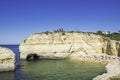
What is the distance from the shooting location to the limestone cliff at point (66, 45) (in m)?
63.1

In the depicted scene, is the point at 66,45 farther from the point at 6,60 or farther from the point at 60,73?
the point at 6,60

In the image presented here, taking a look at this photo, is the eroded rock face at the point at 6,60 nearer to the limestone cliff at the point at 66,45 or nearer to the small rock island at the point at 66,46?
the small rock island at the point at 66,46

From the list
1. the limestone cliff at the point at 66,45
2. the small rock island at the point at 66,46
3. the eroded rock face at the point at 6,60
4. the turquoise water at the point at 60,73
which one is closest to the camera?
the turquoise water at the point at 60,73

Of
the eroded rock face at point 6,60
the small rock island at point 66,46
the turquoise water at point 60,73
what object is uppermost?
the small rock island at point 66,46

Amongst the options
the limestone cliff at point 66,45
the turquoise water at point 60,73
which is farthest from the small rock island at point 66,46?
the turquoise water at point 60,73

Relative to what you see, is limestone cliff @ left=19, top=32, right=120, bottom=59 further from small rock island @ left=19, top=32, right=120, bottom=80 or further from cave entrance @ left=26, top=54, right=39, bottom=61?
cave entrance @ left=26, top=54, right=39, bottom=61

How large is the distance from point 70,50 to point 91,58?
10585 millimetres

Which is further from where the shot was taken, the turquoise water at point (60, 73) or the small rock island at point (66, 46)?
the small rock island at point (66, 46)

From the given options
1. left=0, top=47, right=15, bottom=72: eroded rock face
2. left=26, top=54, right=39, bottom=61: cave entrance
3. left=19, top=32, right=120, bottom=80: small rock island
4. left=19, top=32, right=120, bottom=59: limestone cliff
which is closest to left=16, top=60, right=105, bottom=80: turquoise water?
left=0, top=47, right=15, bottom=72: eroded rock face

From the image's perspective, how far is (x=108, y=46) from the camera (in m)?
64.4

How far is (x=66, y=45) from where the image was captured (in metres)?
65.6

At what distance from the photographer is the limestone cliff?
63094mm

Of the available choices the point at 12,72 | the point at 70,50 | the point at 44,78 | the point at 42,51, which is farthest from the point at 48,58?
the point at 44,78

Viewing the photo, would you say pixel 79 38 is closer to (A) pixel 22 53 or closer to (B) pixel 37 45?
(B) pixel 37 45
